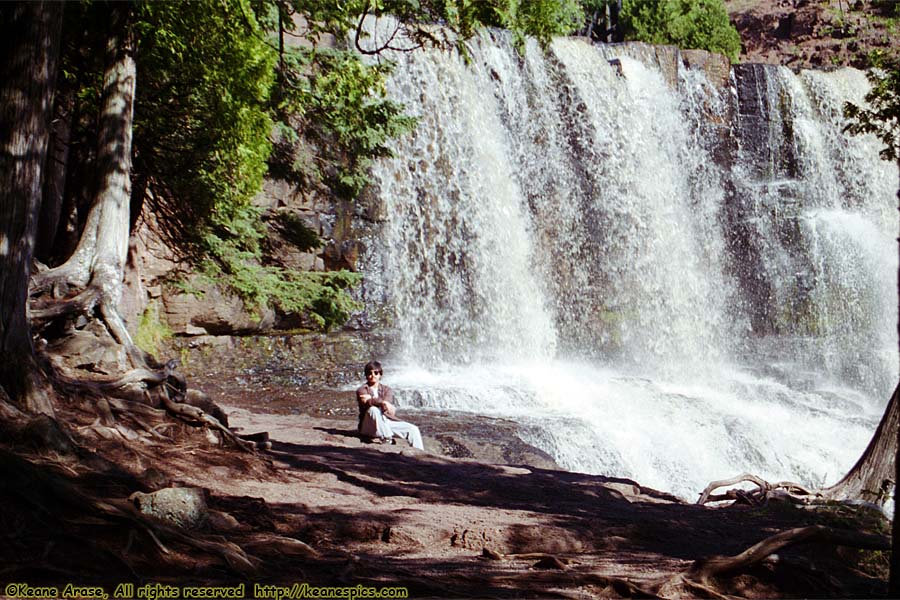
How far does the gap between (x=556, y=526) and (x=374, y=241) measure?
13.4 metres

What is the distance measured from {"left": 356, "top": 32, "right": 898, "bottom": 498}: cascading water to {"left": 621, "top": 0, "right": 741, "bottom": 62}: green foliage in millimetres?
8739

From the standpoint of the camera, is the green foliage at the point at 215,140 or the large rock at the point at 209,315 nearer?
the green foliage at the point at 215,140

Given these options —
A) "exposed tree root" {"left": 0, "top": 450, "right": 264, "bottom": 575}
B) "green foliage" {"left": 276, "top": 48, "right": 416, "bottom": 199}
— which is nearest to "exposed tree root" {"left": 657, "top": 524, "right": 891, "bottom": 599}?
"exposed tree root" {"left": 0, "top": 450, "right": 264, "bottom": 575}

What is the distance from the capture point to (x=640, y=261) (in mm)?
23219

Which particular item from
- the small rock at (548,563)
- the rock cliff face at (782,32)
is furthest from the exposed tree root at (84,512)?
the rock cliff face at (782,32)

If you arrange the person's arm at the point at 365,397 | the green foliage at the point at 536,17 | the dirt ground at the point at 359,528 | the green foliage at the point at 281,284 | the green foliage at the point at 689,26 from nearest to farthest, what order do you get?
the dirt ground at the point at 359,528
the green foliage at the point at 536,17
the person's arm at the point at 365,397
the green foliage at the point at 281,284
the green foliage at the point at 689,26

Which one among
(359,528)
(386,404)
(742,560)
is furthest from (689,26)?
(742,560)

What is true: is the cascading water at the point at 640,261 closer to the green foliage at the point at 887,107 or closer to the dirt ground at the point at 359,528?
the dirt ground at the point at 359,528

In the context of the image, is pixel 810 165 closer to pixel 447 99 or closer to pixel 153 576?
pixel 447 99

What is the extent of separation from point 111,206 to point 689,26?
1188 inches

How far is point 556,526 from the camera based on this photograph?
600cm

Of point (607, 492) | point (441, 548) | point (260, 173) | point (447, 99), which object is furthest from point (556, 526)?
point (447, 99)

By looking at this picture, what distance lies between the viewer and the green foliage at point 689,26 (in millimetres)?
34844

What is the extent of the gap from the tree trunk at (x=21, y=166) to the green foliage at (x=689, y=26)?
32022 millimetres
